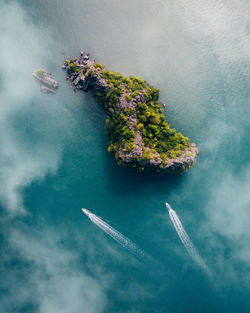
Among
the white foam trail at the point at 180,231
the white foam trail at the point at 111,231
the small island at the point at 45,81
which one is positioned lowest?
the white foam trail at the point at 111,231

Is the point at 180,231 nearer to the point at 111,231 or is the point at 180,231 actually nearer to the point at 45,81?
the point at 111,231

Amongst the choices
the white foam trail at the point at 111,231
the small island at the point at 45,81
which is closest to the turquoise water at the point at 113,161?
the white foam trail at the point at 111,231

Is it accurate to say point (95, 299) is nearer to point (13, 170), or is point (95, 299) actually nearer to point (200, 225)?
point (200, 225)

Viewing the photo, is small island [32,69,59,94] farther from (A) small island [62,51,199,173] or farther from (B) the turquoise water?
(A) small island [62,51,199,173]

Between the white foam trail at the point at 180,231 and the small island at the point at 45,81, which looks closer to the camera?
the small island at the point at 45,81

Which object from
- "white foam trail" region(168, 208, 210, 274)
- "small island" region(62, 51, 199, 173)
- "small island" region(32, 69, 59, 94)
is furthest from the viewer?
"white foam trail" region(168, 208, 210, 274)

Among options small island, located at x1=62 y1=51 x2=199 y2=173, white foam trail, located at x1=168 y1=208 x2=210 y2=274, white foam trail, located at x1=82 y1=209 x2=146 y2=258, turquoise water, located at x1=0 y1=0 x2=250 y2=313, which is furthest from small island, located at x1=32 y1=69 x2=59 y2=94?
white foam trail, located at x1=168 y1=208 x2=210 y2=274

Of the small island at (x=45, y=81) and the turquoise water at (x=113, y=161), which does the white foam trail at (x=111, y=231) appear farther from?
the small island at (x=45, y=81)
